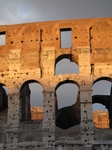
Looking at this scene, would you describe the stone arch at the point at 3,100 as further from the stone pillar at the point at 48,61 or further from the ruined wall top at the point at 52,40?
the stone pillar at the point at 48,61

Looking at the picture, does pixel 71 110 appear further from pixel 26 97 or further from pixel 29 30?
pixel 29 30

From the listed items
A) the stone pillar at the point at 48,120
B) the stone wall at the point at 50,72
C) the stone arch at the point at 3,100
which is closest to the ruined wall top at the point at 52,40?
the stone wall at the point at 50,72

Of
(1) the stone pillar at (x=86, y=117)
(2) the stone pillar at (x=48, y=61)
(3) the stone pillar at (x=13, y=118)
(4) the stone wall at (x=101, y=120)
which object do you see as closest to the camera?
(1) the stone pillar at (x=86, y=117)

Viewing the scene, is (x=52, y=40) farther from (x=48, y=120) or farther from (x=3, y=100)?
(x=3, y=100)

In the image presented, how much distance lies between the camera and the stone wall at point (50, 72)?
14.6 meters

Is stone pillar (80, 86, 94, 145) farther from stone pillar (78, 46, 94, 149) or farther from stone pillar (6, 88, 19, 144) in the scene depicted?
stone pillar (6, 88, 19, 144)

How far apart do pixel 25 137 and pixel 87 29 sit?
23.2 feet

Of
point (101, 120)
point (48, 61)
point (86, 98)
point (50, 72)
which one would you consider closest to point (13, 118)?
point (50, 72)

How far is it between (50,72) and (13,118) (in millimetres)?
3266

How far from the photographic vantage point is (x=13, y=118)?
15.3 meters

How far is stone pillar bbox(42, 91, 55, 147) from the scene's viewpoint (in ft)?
47.9

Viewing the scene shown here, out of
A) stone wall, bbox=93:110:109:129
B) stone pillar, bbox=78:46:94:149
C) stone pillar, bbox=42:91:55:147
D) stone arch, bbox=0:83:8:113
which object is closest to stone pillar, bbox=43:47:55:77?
stone pillar, bbox=42:91:55:147

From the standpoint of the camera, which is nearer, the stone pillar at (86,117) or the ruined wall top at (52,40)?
the stone pillar at (86,117)

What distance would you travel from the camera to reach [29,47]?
1647 centimetres
